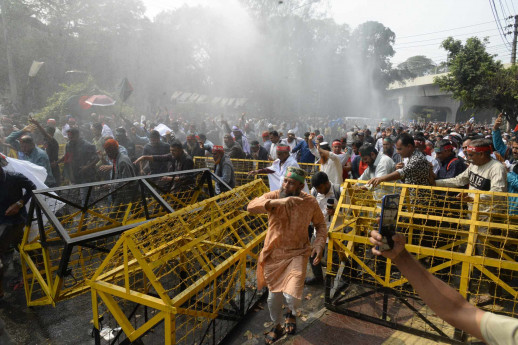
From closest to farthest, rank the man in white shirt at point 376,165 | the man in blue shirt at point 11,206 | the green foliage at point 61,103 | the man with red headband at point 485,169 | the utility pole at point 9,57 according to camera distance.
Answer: the man with red headband at point 485,169 < the man in blue shirt at point 11,206 < the man in white shirt at point 376,165 < the green foliage at point 61,103 < the utility pole at point 9,57

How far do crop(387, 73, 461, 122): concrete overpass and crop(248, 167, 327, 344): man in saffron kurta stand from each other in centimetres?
4443

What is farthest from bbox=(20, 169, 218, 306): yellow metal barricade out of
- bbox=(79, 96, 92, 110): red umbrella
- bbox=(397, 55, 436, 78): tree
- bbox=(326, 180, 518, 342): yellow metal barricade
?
bbox=(397, 55, 436, 78): tree

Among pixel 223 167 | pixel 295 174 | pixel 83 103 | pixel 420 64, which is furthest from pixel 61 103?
pixel 420 64

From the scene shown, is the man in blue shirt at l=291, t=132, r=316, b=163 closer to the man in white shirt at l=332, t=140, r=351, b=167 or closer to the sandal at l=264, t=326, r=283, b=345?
the man in white shirt at l=332, t=140, r=351, b=167

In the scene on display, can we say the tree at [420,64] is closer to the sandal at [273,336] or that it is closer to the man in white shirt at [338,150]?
the man in white shirt at [338,150]

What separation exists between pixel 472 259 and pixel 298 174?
195 centimetres

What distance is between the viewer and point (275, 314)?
3646 mm

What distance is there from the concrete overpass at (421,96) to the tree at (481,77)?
26.2 m

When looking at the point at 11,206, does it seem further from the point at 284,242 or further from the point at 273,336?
the point at 273,336

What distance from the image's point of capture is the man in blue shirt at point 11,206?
4535 millimetres

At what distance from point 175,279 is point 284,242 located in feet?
7.93

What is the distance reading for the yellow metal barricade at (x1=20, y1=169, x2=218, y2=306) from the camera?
364 centimetres

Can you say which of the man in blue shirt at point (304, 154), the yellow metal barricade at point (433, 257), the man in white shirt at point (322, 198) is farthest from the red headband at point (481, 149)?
the man in blue shirt at point (304, 154)

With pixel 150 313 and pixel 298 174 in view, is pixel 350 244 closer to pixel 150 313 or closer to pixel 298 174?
pixel 298 174
